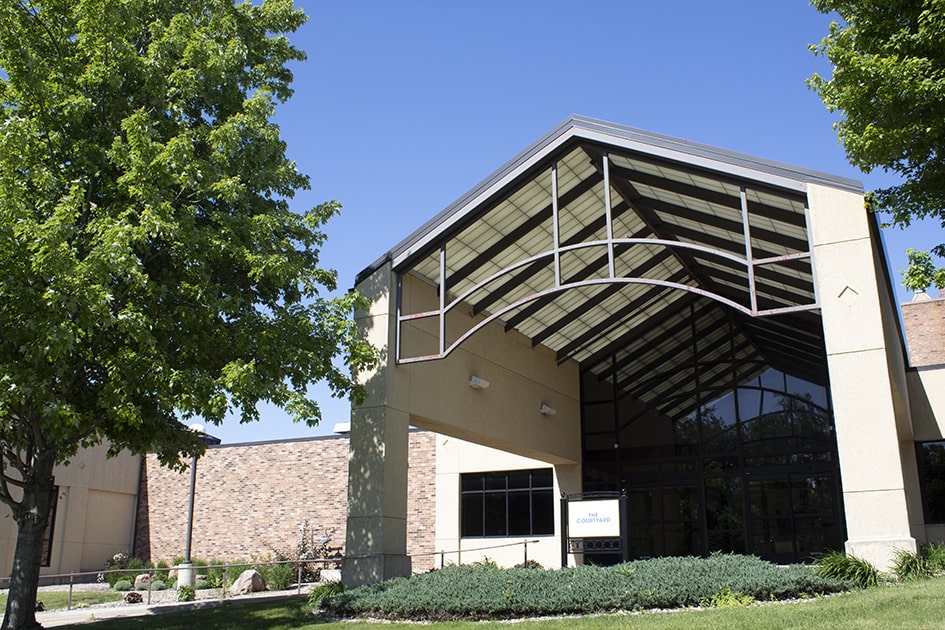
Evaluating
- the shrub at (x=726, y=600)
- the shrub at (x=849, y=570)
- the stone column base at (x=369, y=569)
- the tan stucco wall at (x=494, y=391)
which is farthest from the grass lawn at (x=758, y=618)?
the tan stucco wall at (x=494, y=391)

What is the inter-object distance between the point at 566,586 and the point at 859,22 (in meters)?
9.12

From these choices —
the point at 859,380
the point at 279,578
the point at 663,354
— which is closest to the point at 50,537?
the point at 279,578

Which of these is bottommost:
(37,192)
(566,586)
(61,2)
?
(566,586)

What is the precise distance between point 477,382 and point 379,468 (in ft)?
15.5

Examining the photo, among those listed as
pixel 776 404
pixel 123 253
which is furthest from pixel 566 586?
pixel 776 404

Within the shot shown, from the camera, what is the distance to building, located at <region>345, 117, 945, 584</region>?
14406 millimetres

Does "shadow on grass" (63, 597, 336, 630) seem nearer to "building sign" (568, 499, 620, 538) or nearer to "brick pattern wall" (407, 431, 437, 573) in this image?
"building sign" (568, 499, 620, 538)

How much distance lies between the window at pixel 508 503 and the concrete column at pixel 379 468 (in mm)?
9622

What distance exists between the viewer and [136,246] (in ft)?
43.5

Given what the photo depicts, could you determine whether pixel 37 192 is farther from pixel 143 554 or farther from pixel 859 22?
pixel 143 554

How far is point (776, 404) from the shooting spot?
24766 mm

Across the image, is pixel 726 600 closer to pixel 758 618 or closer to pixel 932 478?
pixel 758 618

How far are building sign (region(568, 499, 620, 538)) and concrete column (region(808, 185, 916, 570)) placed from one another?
597 centimetres

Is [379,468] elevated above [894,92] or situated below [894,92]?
below
